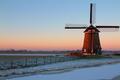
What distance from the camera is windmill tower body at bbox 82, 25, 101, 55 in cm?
7006

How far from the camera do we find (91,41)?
69.8 meters

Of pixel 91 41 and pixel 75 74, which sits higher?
pixel 91 41

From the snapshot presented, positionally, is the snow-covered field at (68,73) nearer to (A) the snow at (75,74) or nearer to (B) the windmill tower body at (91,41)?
(A) the snow at (75,74)

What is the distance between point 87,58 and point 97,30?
21.6 feet

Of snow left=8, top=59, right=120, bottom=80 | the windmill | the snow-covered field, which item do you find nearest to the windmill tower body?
the windmill

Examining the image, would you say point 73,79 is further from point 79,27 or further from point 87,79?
point 79,27

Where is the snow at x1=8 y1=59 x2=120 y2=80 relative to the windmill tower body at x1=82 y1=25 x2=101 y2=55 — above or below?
below

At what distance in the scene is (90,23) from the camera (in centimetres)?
7394

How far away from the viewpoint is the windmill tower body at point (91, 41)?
70.1 metres

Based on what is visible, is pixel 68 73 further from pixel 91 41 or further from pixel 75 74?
pixel 91 41

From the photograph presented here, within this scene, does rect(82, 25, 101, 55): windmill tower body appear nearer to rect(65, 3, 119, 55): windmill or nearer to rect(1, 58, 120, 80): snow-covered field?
rect(65, 3, 119, 55): windmill

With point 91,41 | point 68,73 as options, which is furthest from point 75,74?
point 91,41

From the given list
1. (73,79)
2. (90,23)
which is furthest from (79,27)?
(73,79)

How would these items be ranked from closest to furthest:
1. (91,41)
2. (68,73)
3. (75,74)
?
1. (75,74)
2. (68,73)
3. (91,41)
